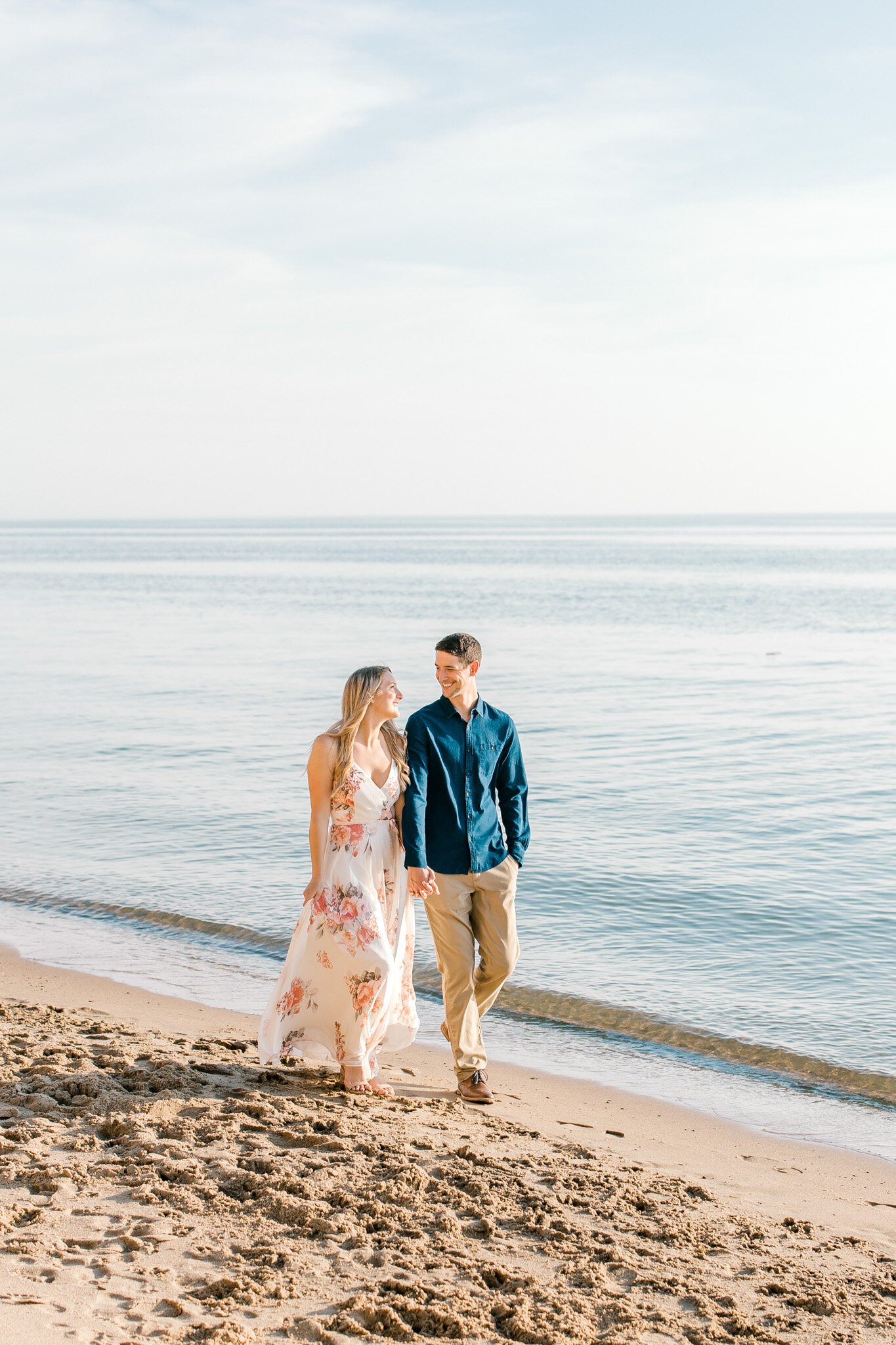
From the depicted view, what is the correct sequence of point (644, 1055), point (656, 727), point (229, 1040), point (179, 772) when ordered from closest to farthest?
point (229, 1040) → point (644, 1055) → point (179, 772) → point (656, 727)

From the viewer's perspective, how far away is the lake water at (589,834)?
7.20m

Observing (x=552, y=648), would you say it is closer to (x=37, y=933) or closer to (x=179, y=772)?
(x=179, y=772)

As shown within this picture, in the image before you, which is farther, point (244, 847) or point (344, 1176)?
point (244, 847)

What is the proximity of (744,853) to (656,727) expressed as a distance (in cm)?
737

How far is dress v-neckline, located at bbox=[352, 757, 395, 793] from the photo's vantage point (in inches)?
209

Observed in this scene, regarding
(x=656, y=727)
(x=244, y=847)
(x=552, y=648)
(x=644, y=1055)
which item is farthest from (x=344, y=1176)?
(x=552, y=648)

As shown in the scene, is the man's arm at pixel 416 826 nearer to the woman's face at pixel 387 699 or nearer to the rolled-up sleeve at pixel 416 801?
the rolled-up sleeve at pixel 416 801

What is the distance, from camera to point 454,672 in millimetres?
5305

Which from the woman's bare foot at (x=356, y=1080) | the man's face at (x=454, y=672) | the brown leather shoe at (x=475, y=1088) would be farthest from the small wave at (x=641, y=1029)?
the man's face at (x=454, y=672)

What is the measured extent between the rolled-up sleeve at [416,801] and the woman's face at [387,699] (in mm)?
101

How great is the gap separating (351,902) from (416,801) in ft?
1.82

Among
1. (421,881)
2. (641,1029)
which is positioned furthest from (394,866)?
(641,1029)

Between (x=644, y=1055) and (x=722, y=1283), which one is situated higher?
(x=722, y=1283)

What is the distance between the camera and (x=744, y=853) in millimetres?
11164
